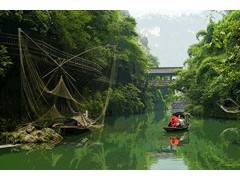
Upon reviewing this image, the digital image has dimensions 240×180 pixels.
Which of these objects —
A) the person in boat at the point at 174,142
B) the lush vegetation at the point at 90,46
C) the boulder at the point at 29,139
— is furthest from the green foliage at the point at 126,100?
the boulder at the point at 29,139

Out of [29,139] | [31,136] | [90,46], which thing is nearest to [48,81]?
[31,136]

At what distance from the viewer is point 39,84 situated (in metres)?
15.8

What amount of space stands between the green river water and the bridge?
15.2m

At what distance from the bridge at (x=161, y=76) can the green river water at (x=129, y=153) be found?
15.2m

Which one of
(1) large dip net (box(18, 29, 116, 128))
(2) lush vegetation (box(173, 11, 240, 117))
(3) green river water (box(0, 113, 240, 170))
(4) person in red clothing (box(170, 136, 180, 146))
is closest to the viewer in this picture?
(3) green river water (box(0, 113, 240, 170))

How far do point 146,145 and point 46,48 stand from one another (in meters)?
5.65

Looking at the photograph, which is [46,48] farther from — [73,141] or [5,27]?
[73,141]

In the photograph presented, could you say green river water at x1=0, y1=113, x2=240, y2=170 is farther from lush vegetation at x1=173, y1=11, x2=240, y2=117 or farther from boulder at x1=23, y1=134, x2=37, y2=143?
lush vegetation at x1=173, y1=11, x2=240, y2=117

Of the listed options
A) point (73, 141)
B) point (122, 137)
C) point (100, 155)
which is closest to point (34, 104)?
point (73, 141)

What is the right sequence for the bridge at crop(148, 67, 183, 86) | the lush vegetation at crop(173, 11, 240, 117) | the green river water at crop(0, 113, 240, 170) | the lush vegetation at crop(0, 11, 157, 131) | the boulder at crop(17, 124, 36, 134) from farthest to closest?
the bridge at crop(148, 67, 183, 86) < the lush vegetation at crop(173, 11, 240, 117) < the lush vegetation at crop(0, 11, 157, 131) < the boulder at crop(17, 124, 36, 134) < the green river water at crop(0, 113, 240, 170)

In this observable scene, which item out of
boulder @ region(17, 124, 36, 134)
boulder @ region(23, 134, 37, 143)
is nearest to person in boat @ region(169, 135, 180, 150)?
boulder @ region(23, 134, 37, 143)

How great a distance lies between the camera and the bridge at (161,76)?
32362mm

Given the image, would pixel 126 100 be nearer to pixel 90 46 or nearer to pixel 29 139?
pixel 90 46

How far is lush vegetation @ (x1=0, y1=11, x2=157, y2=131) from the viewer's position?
50.7ft
